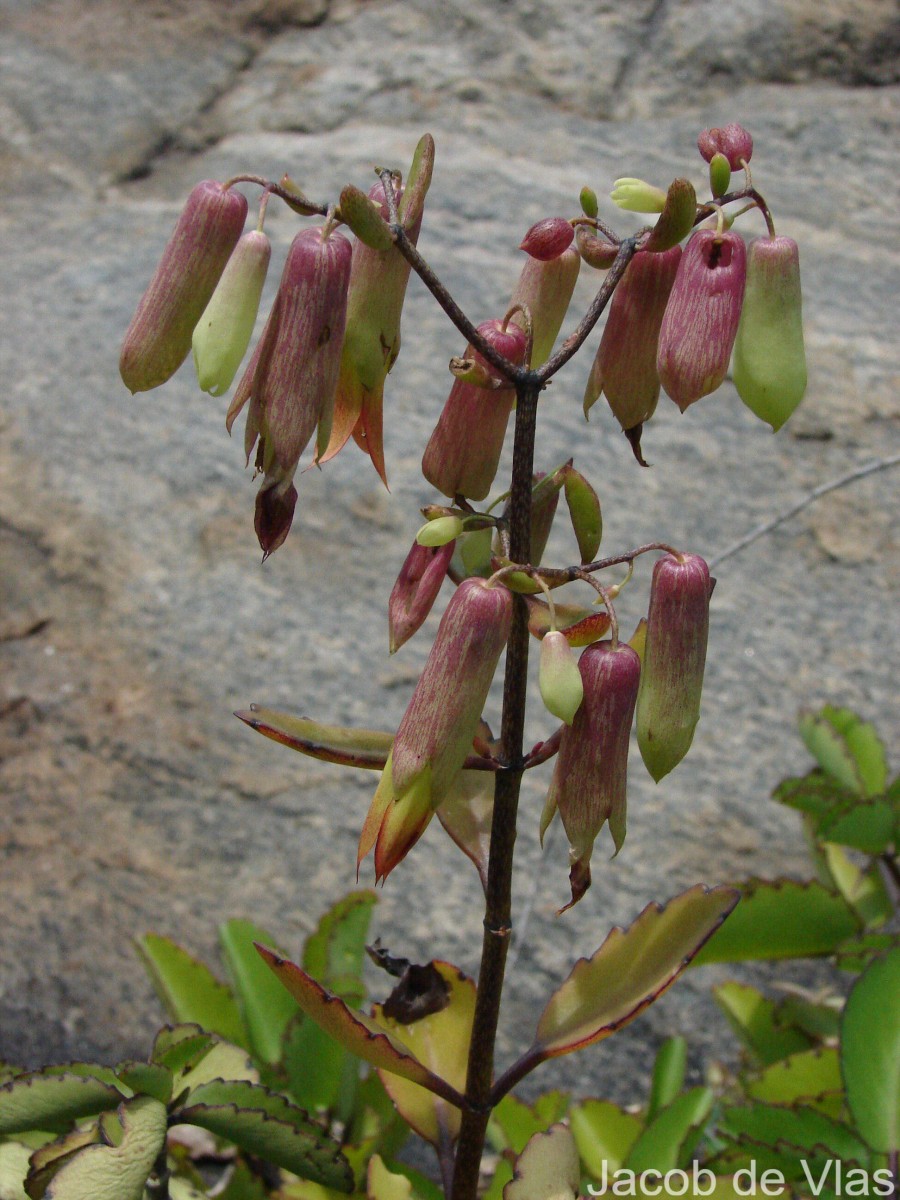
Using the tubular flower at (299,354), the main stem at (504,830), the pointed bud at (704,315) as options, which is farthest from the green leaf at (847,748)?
the tubular flower at (299,354)

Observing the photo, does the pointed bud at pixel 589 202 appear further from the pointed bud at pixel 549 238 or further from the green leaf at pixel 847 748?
the green leaf at pixel 847 748

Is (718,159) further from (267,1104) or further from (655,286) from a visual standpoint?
(267,1104)

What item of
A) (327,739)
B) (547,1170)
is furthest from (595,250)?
(547,1170)

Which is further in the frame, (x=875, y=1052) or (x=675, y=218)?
(x=875, y=1052)

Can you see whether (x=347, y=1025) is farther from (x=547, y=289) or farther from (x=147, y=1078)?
(x=547, y=289)

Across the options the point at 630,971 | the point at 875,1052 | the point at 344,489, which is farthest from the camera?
the point at 344,489

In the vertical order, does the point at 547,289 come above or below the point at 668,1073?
above

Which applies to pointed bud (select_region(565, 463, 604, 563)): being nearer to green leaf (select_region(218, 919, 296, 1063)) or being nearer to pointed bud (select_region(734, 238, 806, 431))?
pointed bud (select_region(734, 238, 806, 431))

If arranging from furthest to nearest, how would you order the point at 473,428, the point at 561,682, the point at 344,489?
the point at 344,489 → the point at 473,428 → the point at 561,682

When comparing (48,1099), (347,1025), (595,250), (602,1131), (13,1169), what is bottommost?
(602,1131)
